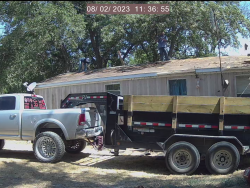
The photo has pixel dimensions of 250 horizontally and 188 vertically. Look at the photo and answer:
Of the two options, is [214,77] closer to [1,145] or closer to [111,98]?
[111,98]

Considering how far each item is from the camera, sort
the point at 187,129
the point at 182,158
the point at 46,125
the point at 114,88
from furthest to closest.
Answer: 1. the point at 114,88
2. the point at 46,125
3. the point at 187,129
4. the point at 182,158

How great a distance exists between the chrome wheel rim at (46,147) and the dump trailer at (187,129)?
161 cm

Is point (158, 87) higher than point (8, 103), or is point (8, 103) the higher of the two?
point (158, 87)

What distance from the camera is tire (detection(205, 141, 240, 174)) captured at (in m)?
6.49

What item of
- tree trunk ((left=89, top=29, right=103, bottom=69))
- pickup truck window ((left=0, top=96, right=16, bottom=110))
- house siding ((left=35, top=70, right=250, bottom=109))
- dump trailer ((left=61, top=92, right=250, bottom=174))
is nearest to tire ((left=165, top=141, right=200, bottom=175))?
dump trailer ((left=61, top=92, right=250, bottom=174))

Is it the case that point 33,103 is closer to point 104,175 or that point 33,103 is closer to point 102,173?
point 102,173

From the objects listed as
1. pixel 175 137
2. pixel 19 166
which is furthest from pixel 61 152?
pixel 175 137

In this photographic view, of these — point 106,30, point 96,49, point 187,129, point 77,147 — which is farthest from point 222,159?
point 96,49

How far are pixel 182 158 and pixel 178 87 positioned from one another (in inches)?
178

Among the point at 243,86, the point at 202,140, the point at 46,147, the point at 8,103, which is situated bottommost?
the point at 46,147

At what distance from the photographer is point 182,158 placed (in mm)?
6727

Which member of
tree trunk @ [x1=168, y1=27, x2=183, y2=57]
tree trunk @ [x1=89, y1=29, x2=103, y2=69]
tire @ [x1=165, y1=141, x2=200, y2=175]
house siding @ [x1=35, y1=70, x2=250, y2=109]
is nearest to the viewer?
tire @ [x1=165, y1=141, x2=200, y2=175]

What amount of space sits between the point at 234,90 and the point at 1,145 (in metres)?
8.15

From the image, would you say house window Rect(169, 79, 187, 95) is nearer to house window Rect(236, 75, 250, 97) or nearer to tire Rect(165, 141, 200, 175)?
house window Rect(236, 75, 250, 97)
